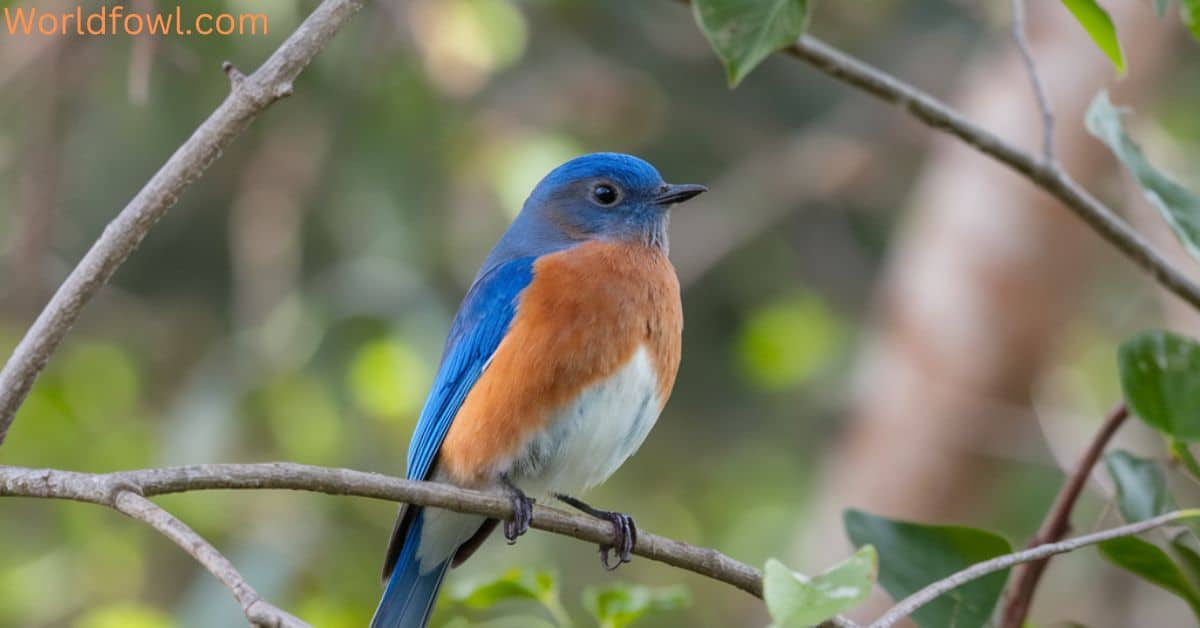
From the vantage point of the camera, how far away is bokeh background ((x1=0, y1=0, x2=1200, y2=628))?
548 centimetres

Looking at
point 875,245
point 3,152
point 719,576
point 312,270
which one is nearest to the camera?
point 719,576

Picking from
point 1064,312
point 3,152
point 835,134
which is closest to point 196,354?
point 3,152

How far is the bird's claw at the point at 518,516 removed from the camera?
283 cm

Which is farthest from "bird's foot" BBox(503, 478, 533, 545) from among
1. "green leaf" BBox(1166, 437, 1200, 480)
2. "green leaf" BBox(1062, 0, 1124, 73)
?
"green leaf" BBox(1062, 0, 1124, 73)

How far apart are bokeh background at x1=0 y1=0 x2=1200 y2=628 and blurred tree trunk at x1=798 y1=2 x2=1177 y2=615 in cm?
1

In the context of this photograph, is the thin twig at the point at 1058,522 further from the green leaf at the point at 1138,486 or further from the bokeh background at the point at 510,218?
the bokeh background at the point at 510,218

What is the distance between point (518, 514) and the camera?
286cm

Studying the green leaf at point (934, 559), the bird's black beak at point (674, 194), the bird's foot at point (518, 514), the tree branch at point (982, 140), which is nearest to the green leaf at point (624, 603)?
the bird's foot at point (518, 514)

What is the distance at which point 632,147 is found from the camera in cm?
705

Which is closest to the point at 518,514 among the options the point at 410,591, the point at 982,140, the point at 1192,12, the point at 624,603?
the point at 624,603

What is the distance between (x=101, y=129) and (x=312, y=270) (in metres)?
1.14

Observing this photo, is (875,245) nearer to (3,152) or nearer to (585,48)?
(585,48)

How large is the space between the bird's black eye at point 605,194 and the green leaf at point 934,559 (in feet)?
5.23

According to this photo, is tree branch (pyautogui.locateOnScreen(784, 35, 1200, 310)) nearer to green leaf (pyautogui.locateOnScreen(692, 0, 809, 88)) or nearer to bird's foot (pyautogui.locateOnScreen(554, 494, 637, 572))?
green leaf (pyautogui.locateOnScreen(692, 0, 809, 88))
